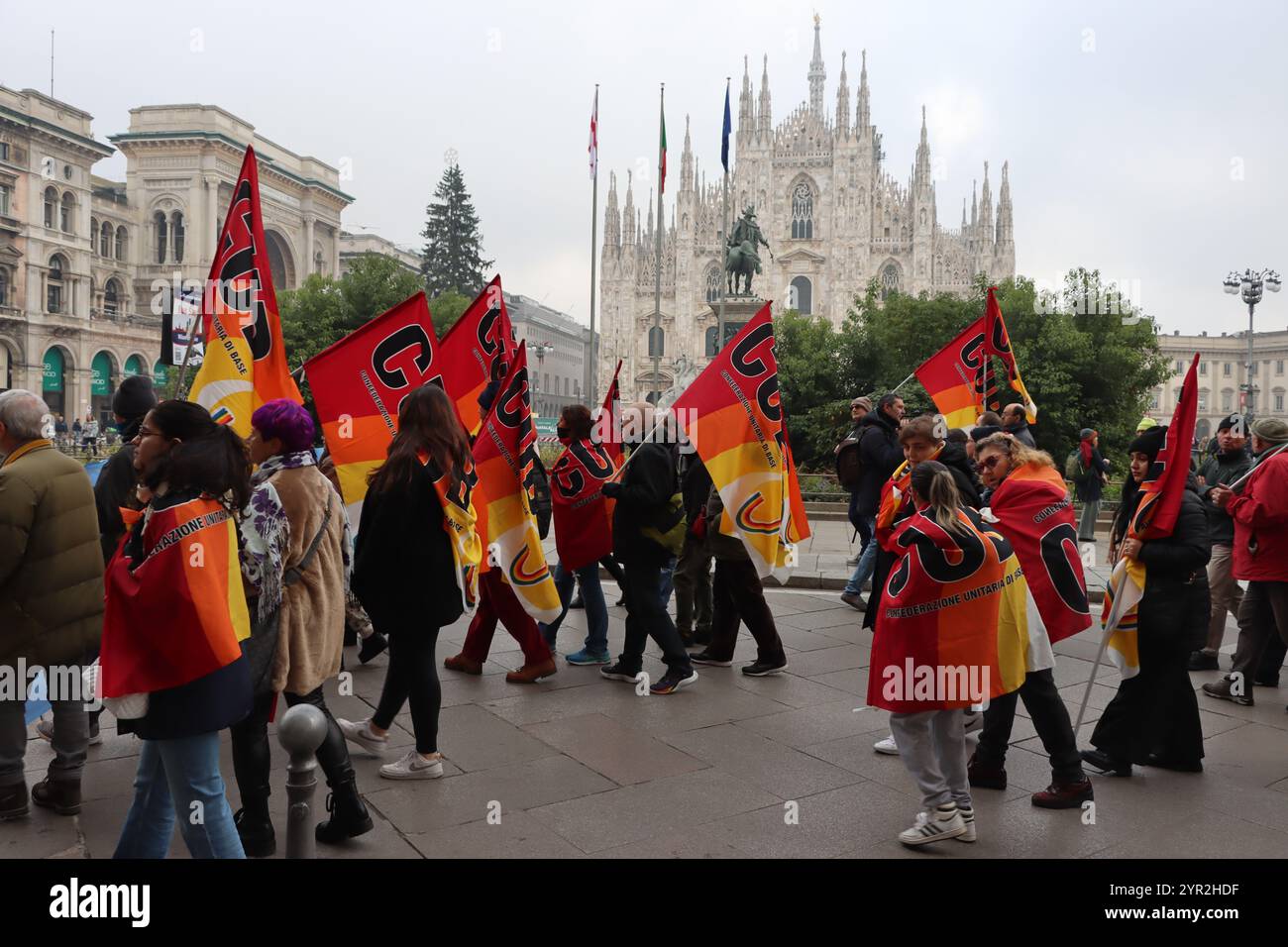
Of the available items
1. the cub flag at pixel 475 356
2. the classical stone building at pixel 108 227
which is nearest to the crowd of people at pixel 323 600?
the cub flag at pixel 475 356

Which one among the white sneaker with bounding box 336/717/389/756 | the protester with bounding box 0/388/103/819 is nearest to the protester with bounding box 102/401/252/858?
the protester with bounding box 0/388/103/819

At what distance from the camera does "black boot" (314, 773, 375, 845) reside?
3.86 metres

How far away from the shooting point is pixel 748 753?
5.13m

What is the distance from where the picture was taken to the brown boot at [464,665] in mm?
6598

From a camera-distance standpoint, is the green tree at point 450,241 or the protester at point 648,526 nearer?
the protester at point 648,526

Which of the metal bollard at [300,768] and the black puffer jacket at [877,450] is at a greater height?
the black puffer jacket at [877,450]

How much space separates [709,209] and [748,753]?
6396 cm

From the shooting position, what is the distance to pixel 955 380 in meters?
10.0

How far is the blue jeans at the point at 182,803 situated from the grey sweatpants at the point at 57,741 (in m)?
1.14

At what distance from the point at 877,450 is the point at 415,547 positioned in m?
5.15

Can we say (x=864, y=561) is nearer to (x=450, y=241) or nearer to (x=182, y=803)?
(x=182, y=803)

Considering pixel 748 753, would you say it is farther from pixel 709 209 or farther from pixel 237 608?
pixel 709 209

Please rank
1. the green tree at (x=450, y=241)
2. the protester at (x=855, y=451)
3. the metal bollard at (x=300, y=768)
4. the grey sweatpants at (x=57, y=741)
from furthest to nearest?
the green tree at (x=450, y=241)
the protester at (x=855, y=451)
the grey sweatpants at (x=57, y=741)
the metal bollard at (x=300, y=768)

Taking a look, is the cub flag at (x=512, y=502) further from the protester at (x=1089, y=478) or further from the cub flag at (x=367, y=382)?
the protester at (x=1089, y=478)
